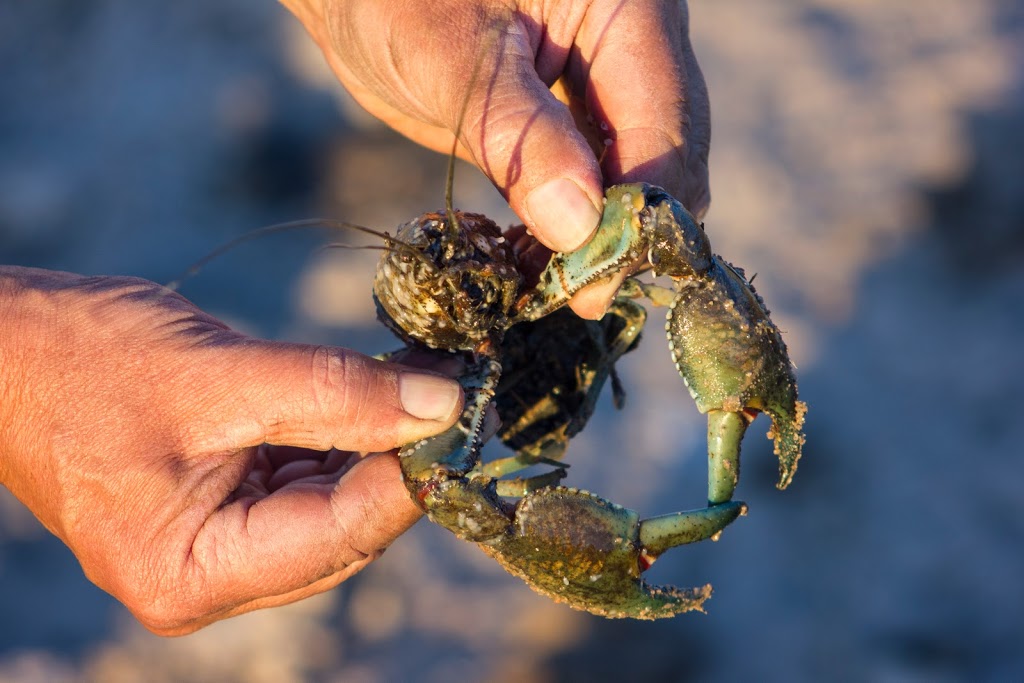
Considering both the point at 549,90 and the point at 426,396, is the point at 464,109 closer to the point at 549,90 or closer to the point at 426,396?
the point at 549,90

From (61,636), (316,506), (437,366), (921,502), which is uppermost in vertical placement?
(437,366)

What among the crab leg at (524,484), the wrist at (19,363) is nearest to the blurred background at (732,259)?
the crab leg at (524,484)

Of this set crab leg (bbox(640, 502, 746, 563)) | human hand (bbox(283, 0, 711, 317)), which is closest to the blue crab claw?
crab leg (bbox(640, 502, 746, 563))

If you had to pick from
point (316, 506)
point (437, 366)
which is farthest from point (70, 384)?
point (437, 366)

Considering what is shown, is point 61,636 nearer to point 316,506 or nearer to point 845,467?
point 316,506

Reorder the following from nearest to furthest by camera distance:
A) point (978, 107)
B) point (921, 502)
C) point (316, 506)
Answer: point (316, 506) < point (921, 502) < point (978, 107)

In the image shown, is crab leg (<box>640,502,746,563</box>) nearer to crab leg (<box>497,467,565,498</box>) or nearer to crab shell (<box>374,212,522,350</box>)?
crab leg (<box>497,467,565,498</box>)

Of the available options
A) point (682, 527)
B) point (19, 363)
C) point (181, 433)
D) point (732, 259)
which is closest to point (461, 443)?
point (682, 527)
